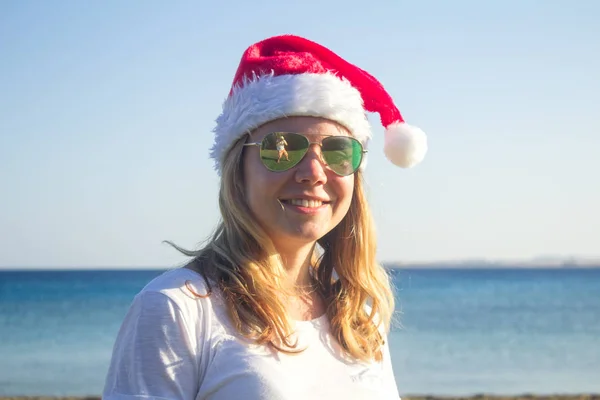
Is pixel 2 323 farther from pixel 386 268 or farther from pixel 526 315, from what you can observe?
pixel 386 268

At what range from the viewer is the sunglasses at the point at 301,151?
295 centimetres

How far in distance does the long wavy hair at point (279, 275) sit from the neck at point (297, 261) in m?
0.04

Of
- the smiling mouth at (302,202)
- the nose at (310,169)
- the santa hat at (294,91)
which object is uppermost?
the santa hat at (294,91)

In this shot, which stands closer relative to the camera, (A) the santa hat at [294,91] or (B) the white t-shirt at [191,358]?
(B) the white t-shirt at [191,358]

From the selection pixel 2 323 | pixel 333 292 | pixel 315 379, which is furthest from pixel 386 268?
pixel 2 323

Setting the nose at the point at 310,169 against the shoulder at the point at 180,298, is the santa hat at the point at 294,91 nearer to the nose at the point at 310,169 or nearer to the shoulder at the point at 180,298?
the nose at the point at 310,169

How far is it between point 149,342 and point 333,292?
1020 mm

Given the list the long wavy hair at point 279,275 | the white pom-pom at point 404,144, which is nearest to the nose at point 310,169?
the long wavy hair at point 279,275

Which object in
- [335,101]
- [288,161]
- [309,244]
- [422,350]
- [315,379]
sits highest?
[335,101]

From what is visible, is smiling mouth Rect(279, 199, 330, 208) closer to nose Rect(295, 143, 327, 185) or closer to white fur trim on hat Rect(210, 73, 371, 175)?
nose Rect(295, 143, 327, 185)

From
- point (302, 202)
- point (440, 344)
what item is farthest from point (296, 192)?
point (440, 344)

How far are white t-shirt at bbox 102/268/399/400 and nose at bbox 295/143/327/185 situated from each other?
498 millimetres

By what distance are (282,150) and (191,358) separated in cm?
78

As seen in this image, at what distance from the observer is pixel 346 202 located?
314 centimetres
